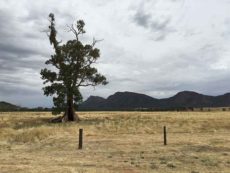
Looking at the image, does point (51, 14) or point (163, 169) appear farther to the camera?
point (51, 14)

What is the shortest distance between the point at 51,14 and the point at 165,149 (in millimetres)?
37406

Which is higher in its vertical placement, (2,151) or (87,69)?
(87,69)

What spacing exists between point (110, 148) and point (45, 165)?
28.5ft

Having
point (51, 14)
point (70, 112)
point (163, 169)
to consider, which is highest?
point (51, 14)

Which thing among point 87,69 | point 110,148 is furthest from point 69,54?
point 110,148

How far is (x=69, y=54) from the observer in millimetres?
58906

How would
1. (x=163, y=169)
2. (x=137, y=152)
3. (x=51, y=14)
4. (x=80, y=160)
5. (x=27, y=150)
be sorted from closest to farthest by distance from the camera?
(x=163, y=169)
(x=80, y=160)
(x=137, y=152)
(x=27, y=150)
(x=51, y=14)

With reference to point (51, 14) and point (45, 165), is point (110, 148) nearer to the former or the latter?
point (45, 165)

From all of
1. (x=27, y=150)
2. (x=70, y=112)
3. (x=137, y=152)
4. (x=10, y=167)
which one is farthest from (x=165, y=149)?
(x=70, y=112)

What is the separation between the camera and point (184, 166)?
59.8 feet

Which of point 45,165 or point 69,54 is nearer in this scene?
point 45,165

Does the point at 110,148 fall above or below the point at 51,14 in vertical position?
below

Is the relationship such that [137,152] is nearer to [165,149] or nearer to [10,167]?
[165,149]

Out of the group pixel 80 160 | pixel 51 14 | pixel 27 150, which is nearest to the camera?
pixel 80 160
